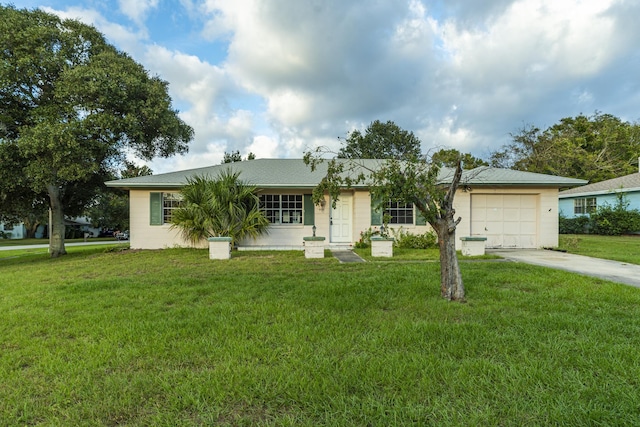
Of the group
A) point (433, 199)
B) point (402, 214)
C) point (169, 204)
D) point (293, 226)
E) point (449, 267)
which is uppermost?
point (169, 204)

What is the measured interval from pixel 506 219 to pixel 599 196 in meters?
13.6

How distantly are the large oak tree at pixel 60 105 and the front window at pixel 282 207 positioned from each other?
4.55 m

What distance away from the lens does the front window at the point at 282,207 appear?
11.8 metres

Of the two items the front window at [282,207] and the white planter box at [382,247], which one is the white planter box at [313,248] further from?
the front window at [282,207]

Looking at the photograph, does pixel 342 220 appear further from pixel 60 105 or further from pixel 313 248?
pixel 60 105

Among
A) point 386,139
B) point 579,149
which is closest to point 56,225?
point 386,139

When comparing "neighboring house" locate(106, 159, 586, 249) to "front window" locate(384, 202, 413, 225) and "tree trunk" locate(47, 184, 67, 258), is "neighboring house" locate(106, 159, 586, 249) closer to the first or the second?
"front window" locate(384, 202, 413, 225)

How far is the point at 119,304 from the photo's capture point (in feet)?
14.7

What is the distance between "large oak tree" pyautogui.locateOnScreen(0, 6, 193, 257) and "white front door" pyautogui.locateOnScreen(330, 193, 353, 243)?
7.08 metres

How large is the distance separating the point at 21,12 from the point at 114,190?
6.37m

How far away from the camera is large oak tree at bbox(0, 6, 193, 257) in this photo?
9.12 m

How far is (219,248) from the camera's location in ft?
29.8

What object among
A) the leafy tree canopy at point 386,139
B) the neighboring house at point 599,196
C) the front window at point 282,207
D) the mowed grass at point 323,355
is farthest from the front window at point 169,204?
the neighboring house at point 599,196

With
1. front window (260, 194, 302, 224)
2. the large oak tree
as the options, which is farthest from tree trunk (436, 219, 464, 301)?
the large oak tree
